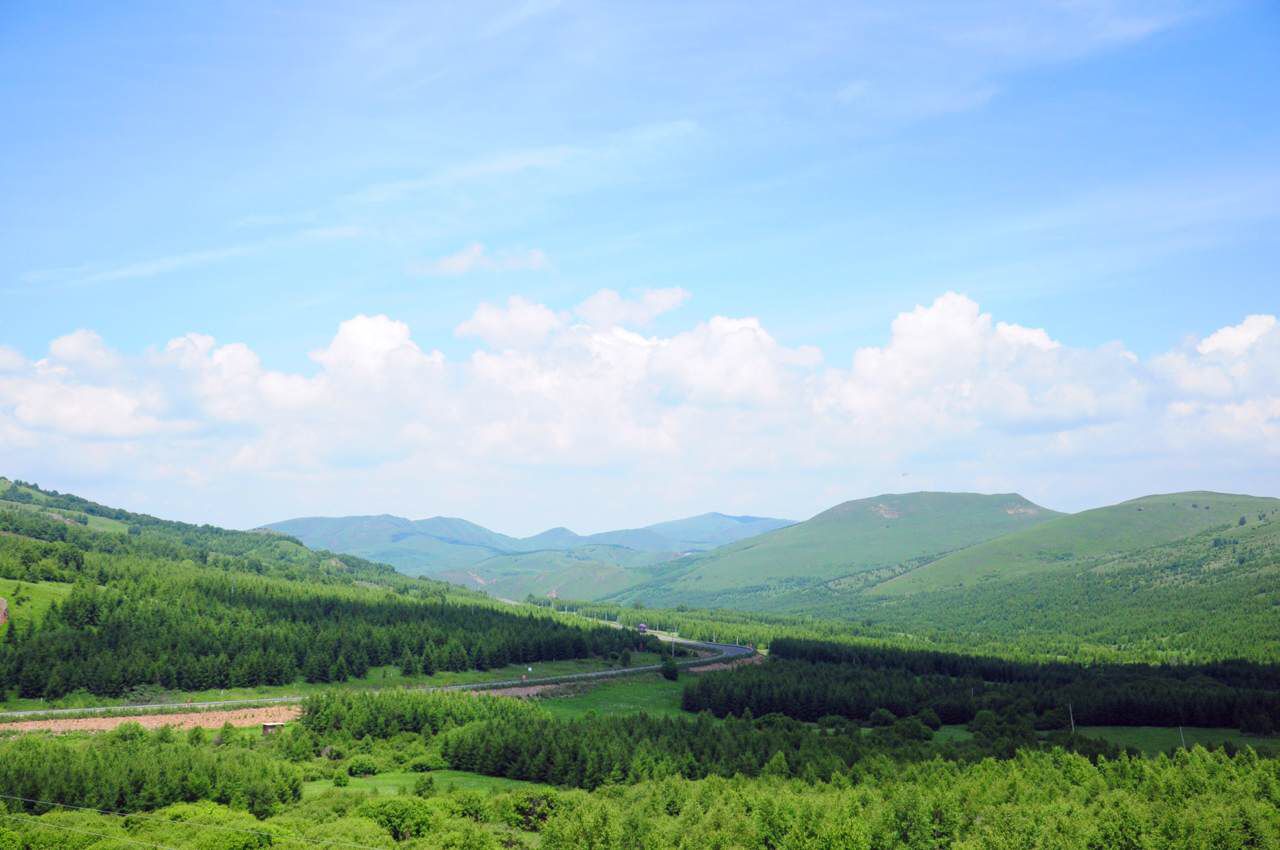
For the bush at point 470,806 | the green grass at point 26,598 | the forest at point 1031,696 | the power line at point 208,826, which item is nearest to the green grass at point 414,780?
the bush at point 470,806

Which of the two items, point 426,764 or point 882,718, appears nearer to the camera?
point 426,764

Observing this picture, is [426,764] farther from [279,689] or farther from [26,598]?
[26,598]

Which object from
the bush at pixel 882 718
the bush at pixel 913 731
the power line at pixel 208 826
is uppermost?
the power line at pixel 208 826

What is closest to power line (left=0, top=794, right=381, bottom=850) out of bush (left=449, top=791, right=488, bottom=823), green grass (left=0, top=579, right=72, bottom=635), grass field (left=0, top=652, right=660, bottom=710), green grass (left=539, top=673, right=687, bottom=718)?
bush (left=449, top=791, right=488, bottom=823)

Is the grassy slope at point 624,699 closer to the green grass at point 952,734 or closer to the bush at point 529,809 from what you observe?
the green grass at point 952,734

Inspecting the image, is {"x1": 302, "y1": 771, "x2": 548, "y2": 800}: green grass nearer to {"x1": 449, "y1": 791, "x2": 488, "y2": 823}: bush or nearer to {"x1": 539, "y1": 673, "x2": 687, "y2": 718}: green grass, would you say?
{"x1": 449, "y1": 791, "x2": 488, "y2": 823}: bush

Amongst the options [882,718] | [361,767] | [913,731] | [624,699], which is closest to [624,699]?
[624,699]

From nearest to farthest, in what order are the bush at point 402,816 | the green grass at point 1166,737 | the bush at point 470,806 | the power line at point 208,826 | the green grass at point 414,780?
the power line at point 208,826 < the bush at point 402,816 < the bush at point 470,806 < the green grass at point 414,780 < the green grass at point 1166,737

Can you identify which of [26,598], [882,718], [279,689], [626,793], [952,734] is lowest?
[952,734]
